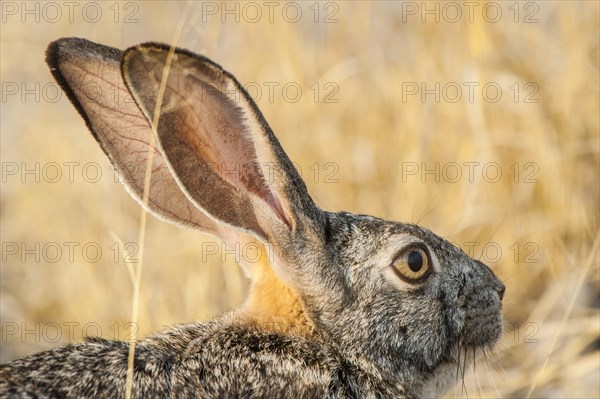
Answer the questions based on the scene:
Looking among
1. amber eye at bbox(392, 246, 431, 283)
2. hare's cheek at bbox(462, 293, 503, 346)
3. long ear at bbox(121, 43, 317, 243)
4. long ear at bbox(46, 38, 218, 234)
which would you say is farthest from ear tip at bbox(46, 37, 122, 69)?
hare's cheek at bbox(462, 293, 503, 346)

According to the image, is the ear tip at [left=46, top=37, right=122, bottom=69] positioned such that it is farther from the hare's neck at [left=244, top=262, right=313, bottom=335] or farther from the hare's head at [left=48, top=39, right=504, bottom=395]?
the hare's neck at [left=244, top=262, right=313, bottom=335]

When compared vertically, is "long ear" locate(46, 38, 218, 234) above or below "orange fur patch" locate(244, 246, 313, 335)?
above

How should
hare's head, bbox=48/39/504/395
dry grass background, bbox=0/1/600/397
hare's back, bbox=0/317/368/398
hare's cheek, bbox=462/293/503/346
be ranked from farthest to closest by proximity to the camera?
1. dry grass background, bbox=0/1/600/397
2. hare's cheek, bbox=462/293/503/346
3. hare's head, bbox=48/39/504/395
4. hare's back, bbox=0/317/368/398

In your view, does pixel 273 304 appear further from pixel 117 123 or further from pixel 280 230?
pixel 117 123

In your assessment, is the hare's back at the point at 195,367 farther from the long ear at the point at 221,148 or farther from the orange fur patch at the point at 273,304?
the long ear at the point at 221,148

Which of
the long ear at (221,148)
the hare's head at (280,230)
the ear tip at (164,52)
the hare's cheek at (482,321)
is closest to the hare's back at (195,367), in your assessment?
the hare's head at (280,230)

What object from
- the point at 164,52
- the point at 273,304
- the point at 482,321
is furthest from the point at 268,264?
the point at 164,52
